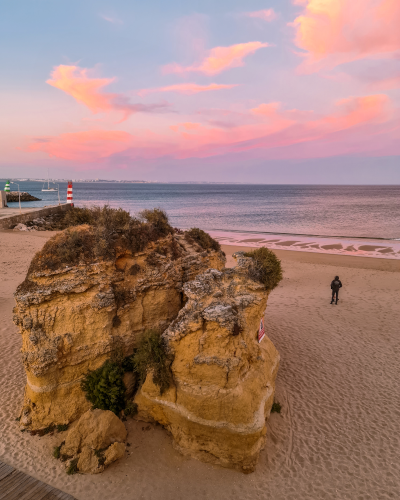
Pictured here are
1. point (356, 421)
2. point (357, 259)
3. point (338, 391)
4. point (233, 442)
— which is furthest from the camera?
point (357, 259)

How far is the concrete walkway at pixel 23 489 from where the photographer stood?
239 inches

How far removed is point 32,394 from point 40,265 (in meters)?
3.20

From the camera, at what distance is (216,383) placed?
6.80 meters

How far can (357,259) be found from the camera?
29.0 metres

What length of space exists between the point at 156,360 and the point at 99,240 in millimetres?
3285

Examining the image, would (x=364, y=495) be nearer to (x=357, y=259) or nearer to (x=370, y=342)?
(x=370, y=342)

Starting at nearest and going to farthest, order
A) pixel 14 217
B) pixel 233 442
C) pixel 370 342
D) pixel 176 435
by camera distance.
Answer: pixel 233 442 < pixel 176 435 < pixel 370 342 < pixel 14 217

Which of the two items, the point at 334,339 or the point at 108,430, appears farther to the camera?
the point at 334,339

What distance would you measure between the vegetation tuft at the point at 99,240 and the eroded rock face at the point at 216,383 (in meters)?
2.19

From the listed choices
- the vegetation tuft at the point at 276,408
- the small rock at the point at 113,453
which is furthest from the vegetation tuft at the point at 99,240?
the vegetation tuft at the point at 276,408

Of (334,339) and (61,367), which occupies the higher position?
(61,367)

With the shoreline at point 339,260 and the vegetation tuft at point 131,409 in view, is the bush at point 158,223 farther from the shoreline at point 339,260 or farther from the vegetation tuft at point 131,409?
the shoreline at point 339,260

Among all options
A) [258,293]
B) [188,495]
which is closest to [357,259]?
[258,293]

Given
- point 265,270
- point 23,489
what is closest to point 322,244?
point 265,270
